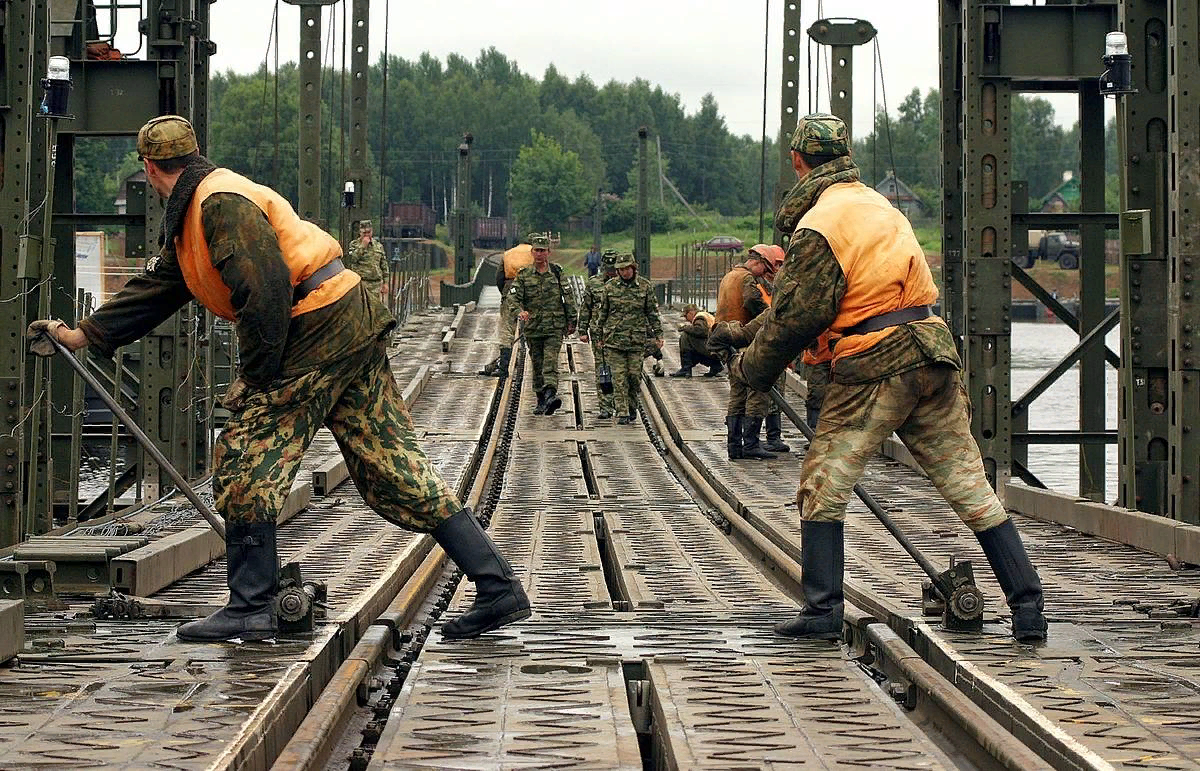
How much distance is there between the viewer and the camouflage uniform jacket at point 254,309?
654cm

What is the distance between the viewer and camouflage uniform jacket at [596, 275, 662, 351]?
20.4 m

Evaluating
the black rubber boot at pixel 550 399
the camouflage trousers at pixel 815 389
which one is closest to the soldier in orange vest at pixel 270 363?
the camouflage trousers at pixel 815 389

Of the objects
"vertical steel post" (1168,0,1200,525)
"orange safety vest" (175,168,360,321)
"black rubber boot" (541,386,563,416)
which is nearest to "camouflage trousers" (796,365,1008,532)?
"orange safety vest" (175,168,360,321)

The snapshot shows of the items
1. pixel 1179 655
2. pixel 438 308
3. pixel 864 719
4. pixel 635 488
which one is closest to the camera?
pixel 864 719

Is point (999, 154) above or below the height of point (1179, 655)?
above

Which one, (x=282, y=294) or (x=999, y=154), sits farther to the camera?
(x=999, y=154)

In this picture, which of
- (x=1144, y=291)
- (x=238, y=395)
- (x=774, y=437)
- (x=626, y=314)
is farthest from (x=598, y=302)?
(x=238, y=395)

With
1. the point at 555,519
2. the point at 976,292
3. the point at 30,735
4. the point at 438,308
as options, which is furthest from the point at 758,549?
the point at 438,308

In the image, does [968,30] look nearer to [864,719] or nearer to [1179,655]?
[1179,655]

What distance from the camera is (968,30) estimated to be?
14.7 meters

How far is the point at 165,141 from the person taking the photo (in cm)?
677

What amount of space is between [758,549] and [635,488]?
438cm

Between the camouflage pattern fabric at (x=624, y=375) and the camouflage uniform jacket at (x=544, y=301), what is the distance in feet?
3.56

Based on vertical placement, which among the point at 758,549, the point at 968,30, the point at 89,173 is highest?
the point at 89,173
